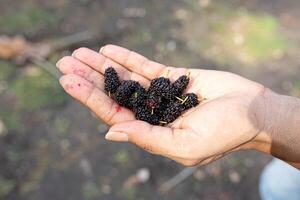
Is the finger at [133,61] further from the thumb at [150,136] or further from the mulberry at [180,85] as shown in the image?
the thumb at [150,136]

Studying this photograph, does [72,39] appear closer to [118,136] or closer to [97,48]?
[97,48]

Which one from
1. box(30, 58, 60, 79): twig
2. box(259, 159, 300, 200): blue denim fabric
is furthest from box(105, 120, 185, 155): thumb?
box(30, 58, 60, 79): twig

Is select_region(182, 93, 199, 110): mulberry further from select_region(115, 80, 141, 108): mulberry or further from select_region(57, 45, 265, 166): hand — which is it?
select_region(115, 80, 141, 108): mulberry

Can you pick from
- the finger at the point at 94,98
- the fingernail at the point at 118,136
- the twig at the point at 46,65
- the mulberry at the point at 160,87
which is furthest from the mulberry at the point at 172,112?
the twig at the point at 46,65

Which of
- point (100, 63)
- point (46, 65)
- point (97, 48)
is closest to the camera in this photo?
point (100, 63)

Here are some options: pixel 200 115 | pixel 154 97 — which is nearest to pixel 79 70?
pixel 154 97

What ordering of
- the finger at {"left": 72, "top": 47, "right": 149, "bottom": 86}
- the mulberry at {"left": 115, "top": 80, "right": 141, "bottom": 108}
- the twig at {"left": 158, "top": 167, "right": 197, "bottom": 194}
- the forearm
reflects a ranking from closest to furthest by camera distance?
the forearm → the mulberry at {"left": 115, "top": 80, "right": 141, "bottom": 108} → the finger at {"left": 72, "top": 47, "right": 149, "bottom": 86} → the twig at {"left": 158, "top": 167, "right": 197, "bottom": 194}

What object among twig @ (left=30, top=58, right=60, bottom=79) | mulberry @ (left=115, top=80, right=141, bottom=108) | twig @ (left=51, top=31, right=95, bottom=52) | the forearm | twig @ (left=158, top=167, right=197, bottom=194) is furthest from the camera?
twig @ (left=51, top=31, right=95, bottom=52)
